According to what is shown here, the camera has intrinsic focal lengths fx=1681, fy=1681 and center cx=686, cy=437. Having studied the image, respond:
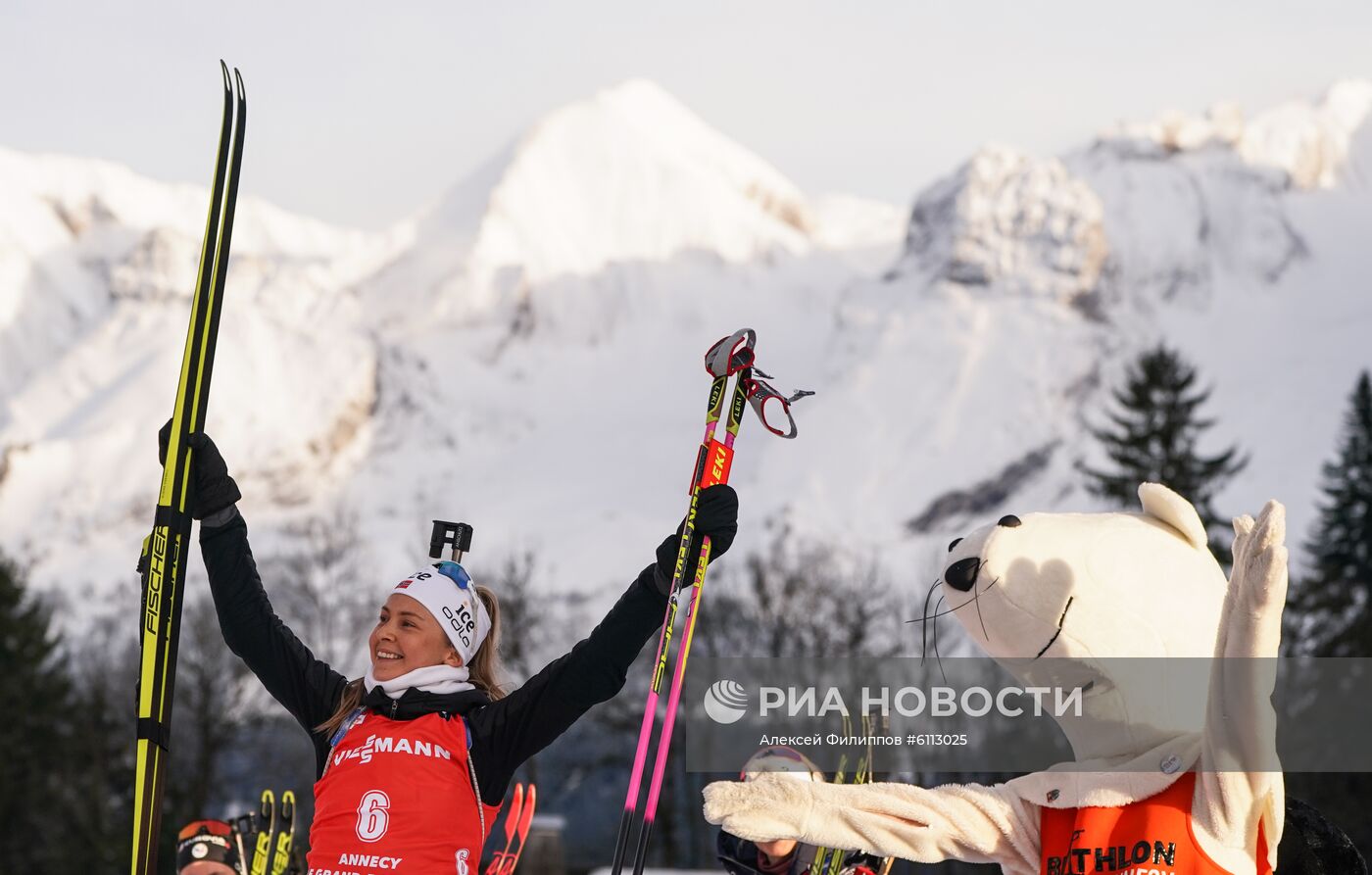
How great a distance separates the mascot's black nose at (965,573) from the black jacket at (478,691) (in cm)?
70

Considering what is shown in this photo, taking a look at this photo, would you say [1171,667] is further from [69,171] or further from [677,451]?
[69,171]

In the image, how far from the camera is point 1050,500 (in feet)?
323

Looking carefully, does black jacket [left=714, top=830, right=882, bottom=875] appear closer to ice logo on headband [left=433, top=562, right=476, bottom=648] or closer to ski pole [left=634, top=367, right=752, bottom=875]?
ski pole [left=634, top=367, right=752, bottom=875]

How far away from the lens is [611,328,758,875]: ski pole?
398 cm

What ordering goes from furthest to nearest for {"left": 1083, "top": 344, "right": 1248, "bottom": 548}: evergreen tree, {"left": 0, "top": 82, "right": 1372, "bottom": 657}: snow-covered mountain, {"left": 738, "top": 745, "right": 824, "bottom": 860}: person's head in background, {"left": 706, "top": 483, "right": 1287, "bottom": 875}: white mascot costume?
→ {"left": 0, "top": 82, "right": 1372, "bottom": 657}: snow-covered mountain, {"left": 1083, "top": 344, "right": 1248, "bottom": 548}: evergreen tree, {"left": 738, "top": 745, "right": 824, "bottom": 860}: person's head in background, {"left": 706, "top": 483, "right": 1287, "bottom": 875}: white mascot costume

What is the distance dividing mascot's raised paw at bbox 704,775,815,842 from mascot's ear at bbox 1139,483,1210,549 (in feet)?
3.59

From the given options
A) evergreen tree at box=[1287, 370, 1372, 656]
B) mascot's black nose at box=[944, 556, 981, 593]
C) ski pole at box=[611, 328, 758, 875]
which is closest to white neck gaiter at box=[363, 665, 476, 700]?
ski pole at box=[611, 328, 758, 875]

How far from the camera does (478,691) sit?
167 inches

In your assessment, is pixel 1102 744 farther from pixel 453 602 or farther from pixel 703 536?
pixel 453 602

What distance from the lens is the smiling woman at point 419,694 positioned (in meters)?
3.96

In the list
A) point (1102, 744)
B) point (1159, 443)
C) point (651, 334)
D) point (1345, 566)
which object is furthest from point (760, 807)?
point (651, 334)

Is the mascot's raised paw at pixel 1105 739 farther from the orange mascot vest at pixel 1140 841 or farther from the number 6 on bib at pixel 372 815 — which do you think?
the number 6 on bib at pixel 372 815

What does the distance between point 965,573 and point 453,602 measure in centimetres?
129

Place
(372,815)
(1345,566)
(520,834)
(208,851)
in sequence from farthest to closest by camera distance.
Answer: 1. (1345,566)
2. (520,834)
3. (208,851)
4. (372,815)
